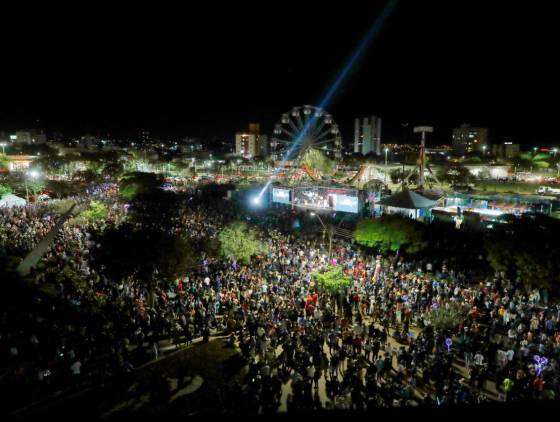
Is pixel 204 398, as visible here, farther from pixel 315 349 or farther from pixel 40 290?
pixel 40 290

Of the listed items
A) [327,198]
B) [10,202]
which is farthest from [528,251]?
[10,202]

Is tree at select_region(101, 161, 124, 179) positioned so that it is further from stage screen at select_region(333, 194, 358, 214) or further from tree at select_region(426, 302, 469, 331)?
tree at select_region(426, 302, 469, 331)

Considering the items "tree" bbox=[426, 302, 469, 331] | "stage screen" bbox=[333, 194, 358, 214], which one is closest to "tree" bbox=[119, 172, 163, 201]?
"stage screen" bbox=[333, 194, 358, 214]

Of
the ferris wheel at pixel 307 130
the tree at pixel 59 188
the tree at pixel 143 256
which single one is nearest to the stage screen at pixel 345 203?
the ferris wheel at pixel 307 130

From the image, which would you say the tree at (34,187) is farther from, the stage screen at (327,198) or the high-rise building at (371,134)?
the high-rise building at (371,134)

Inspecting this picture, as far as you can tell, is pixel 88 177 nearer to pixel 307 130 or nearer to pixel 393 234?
pixel 307 130

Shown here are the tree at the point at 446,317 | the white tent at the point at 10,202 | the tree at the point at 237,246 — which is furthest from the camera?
the white tent at the point at 10,202
